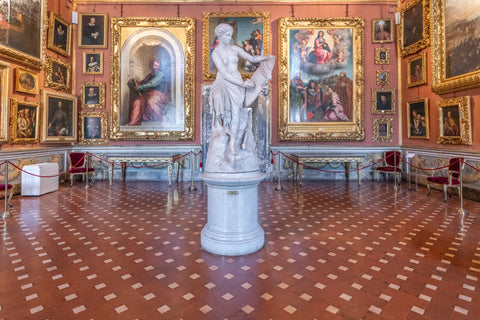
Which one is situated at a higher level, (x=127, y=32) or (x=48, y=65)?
(x=127, y=32)

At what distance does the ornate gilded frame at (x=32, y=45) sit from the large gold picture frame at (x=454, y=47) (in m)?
12.6

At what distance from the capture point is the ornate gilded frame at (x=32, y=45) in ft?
25.8

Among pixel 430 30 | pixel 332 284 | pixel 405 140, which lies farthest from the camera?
pixel 405 140

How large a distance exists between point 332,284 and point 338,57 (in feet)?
33.7

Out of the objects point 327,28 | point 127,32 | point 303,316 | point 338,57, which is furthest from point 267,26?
point 303,316

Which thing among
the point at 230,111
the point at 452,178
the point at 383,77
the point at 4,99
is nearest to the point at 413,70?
the point at 383,77

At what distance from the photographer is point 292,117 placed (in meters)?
11.4

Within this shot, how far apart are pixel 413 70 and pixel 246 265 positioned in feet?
34.1

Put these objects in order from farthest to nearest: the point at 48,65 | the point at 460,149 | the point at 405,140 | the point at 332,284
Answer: the point at 405,140 < the point at 48,65 < the point at 460,149 < the point at 332,284

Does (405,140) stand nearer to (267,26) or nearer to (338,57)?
(338,57)

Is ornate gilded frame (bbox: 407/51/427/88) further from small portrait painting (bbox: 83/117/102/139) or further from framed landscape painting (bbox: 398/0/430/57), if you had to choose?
small portrait painting (bbox: 83/117/102/139)

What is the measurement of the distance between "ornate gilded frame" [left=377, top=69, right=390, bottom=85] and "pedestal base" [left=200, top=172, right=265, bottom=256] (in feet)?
31.2

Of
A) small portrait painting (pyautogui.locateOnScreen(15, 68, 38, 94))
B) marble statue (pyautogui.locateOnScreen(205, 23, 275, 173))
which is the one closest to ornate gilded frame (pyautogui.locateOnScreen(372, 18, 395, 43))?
marble statue (pyautogui.locateOnScreen(205, 23, 275, 173))

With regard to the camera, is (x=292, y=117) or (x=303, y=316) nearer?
(x=303, y=316)
